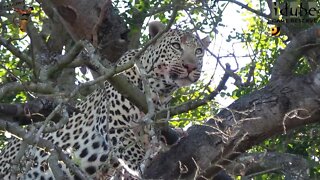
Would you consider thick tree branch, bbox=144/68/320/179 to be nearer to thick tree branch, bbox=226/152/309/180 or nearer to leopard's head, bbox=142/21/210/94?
thick tree branch, bbox=226/152/309/180

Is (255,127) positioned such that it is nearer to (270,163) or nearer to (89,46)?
(270,163)

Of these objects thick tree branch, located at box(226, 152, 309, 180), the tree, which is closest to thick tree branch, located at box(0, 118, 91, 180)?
the tree

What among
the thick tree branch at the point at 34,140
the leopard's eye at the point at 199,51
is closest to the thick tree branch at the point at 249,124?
the thick tree branch at the point at 34,140

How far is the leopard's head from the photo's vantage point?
8.62 m

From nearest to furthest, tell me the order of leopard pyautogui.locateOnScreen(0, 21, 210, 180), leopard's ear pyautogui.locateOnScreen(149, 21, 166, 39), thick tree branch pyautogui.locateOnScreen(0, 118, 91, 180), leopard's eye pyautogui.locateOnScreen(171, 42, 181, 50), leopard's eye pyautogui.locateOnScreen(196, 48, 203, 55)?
thick tree branch pyautogui.locateOnScreen(0, 118, 91, 180)
leopard pyautogui.locateOnScreen(0, 21, 210, 180)
leopard's ear pyautogui.locateOnScreen(149, 21, 166, 39)
leopard's eye pyautogui.locateOnScreen(196, 48, 203, 55)
leopard's eye pyautogui.locateOnScreen(171, 42, 181, 50)

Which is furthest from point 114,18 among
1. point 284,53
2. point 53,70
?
point 284,53

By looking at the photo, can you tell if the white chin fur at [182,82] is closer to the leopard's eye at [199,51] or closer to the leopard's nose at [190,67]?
the leopard's nose at [190,67]

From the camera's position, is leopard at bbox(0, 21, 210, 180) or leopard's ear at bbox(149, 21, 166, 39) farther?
leopard's ear at bbox(149, 21, 166, 39)

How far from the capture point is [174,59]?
887 cm

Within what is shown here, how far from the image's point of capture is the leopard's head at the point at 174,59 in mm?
8617

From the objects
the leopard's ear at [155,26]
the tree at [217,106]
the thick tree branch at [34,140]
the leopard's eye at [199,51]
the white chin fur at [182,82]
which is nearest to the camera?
the thick tree branch at [34,140]

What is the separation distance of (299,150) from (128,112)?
2015mm

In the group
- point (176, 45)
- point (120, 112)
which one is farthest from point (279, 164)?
point (176, 45)

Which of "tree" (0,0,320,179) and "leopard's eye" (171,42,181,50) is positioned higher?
"leopard's eye" (171,42,181,50)
